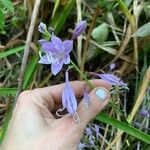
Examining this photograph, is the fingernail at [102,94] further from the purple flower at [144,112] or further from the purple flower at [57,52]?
the purple flower at [144,112]

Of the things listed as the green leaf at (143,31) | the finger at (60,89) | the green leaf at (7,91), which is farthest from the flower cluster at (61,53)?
the green leaf at (143,31)

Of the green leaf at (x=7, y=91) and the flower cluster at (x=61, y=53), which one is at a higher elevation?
the flower cluster at (x=61, y=53)

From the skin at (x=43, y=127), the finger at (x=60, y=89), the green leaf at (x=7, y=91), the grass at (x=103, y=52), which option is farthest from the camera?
the grass at (x=103, y=52)

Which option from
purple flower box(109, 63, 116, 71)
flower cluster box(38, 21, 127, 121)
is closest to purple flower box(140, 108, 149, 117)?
purple flower box(109, 63, 116, 71)

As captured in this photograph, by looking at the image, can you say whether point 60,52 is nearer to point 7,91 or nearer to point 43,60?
point 43,60

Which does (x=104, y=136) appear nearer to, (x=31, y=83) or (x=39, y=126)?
(x=31, y=83)

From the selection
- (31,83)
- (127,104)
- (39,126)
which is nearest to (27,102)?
(39,126)

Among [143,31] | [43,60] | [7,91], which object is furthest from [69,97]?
[143,31]

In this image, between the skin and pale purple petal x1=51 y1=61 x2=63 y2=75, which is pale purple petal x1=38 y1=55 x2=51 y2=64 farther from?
the skin
